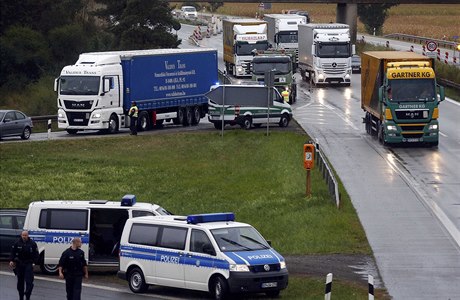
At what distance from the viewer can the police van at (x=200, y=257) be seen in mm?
22750

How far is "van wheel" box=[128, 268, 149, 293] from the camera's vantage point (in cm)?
2427

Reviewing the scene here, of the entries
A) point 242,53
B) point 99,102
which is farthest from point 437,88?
point 242,53

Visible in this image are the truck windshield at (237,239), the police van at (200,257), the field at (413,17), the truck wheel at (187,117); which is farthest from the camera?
the field at (413,17)

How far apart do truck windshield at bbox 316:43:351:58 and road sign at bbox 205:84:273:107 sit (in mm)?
22762

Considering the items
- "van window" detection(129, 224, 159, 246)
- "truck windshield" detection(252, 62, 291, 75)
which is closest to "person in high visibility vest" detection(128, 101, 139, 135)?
"truck windshield" detection(252, 62, 291, 75)

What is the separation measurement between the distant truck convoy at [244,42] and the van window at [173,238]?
5550cm

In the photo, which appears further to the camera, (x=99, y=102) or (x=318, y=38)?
(x=318, y=38)

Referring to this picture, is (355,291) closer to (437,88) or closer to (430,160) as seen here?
(430,160)

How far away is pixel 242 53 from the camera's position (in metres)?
79.9

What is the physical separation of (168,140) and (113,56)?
554cm

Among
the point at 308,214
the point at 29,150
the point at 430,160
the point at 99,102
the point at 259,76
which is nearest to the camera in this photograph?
the point at 308,214

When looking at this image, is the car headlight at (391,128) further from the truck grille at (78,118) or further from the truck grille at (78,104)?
the truck grille at (78,118)

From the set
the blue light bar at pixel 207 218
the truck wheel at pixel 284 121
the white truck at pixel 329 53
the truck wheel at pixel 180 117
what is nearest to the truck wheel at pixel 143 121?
the truck wheel at pixel 180 117

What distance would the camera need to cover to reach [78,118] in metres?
53.8
